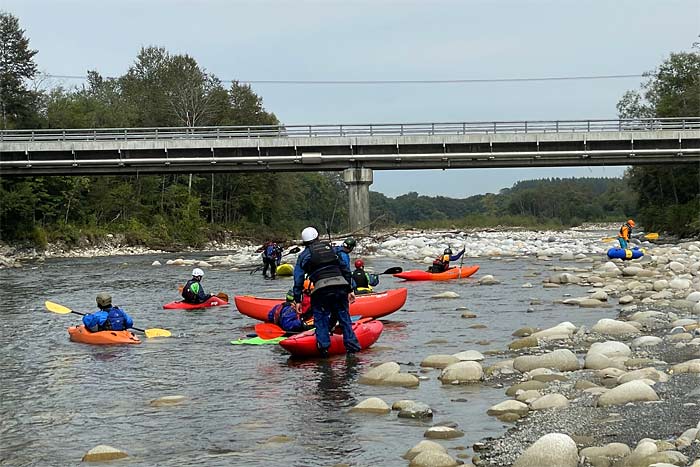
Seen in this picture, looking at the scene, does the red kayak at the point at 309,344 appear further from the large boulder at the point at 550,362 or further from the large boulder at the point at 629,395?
the large boulder at the point at 629,395

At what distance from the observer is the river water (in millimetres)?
7977

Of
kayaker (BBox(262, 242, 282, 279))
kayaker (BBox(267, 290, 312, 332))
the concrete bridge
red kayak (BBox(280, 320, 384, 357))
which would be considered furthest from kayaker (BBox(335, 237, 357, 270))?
the concrete bridge

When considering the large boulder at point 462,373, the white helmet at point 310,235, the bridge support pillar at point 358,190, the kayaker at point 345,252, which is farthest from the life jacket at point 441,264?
the bridge support pillar at point 358,190

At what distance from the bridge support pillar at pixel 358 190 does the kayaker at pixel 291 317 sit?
32.8 meters

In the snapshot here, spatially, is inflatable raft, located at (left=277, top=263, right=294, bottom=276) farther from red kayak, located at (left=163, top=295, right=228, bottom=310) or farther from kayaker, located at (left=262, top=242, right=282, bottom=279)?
red kayak, located at (left=163, top=295, right=228, bottom=310)

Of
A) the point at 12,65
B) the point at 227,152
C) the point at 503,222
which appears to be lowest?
the point at 503,222

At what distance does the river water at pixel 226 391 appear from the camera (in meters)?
7.98

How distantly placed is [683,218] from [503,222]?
48480 mm

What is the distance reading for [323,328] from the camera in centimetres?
1230

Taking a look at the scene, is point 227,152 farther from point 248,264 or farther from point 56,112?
point 56,112

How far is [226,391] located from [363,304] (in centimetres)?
586

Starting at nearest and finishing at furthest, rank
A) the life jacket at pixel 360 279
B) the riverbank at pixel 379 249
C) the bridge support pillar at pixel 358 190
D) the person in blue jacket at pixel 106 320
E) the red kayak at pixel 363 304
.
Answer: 1. the person in blue jacket at pixel 106 320
2. the red kayak at pixel 363 304
3. the life jacket at pixel 360 279
4. the riverbank at pixel 379 249
5. the bridge support pillar at pixel 358 190

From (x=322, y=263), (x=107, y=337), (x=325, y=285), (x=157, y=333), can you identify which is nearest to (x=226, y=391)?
(x=325, y=285)

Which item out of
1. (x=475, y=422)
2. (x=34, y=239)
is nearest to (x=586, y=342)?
(x=475, y=422)
